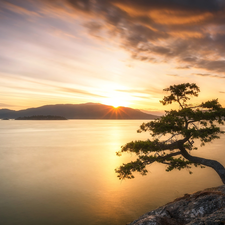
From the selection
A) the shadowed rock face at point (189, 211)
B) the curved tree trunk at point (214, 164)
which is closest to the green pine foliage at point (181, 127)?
the curved tree trunk at point (214, 164)

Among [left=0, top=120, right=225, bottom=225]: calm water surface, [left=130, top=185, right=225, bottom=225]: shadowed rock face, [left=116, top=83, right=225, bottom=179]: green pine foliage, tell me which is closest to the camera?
[left=130, top=185, right=225, bottom=225]: shadowed rock face

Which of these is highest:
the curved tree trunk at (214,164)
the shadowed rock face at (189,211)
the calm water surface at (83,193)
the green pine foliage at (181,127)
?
the green pine foliage at (181,127)

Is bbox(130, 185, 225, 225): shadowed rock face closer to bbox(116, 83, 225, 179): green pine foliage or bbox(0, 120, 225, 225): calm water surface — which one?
bbox(116, 83, 225, 179): green pine foliage

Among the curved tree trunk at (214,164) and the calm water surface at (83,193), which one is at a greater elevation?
the curved tree trunk at (214,164)

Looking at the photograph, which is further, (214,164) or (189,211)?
(214,164)

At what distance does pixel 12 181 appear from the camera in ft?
70.2

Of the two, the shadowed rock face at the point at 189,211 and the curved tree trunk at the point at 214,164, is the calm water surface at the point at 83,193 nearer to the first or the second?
the shadowed rock face at the point at 189,211

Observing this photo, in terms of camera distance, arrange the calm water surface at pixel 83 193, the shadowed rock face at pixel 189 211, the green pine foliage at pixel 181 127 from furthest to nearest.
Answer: the calm water surface at pixel 83 193 < the green pine foliage at pixel 181 127 < the shadowed rock face at pixel 189 211

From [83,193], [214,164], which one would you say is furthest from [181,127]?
[83,193]

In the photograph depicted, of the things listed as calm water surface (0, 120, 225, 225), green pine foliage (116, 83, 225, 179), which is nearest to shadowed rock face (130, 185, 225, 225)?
green pine foliage (116, 83, 225, 179)

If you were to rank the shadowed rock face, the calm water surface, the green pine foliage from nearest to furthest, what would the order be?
the shadowed rock face, the green pine foliage, the calm water surface

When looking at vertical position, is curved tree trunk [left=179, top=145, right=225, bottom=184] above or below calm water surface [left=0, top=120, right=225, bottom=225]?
above

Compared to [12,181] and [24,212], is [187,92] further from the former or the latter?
[12,181]

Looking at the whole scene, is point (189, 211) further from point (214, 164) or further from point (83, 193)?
point (83, 193)
